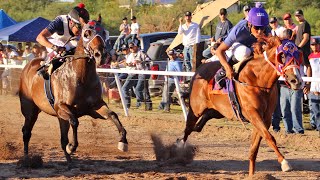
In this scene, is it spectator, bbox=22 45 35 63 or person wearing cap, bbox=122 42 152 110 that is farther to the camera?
spectator, bbox=22 45 35 63

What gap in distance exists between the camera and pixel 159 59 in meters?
20.0

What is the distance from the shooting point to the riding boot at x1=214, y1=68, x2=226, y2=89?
983 centimetres

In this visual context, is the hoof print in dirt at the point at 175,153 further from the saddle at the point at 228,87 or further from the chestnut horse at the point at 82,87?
the chestnut horse at the point at 82,87

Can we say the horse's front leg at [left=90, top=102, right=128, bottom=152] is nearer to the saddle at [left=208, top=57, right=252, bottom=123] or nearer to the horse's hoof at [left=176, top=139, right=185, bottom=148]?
the horse's hoof at [left=176, top=139, right=185, bottom=148]

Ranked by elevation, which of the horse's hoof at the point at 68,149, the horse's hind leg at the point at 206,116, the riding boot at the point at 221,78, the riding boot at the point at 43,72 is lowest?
the horse's hoof at the point at 68,149

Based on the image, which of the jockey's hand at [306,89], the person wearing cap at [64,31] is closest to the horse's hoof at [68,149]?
the person wearing cap at [64,31]

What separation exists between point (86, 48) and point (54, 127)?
5.84 m

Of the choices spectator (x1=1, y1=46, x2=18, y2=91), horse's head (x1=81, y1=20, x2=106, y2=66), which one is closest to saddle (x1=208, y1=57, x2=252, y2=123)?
horse's head (x1=81, y1=20, x2=106, y2=66)

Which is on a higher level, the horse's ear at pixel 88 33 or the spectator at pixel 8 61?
the horse's ear at pixel 88 33

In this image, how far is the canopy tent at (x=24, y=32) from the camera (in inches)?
1086

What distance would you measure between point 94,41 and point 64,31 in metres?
1.18

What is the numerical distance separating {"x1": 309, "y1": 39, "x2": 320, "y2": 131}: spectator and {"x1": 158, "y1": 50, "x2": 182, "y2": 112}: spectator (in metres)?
3.50

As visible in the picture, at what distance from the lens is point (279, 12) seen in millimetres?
37750

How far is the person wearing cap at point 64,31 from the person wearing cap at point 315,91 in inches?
193
